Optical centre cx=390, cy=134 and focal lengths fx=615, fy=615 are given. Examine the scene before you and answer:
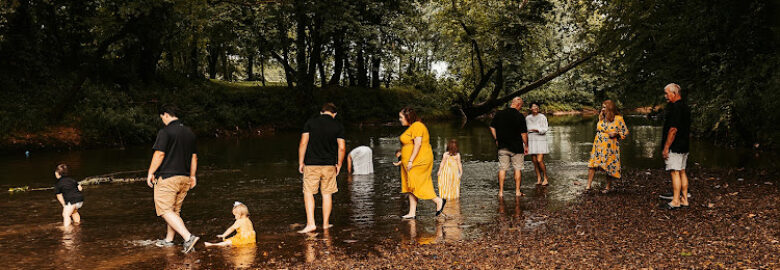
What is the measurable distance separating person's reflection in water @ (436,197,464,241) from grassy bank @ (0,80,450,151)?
64.2 ft

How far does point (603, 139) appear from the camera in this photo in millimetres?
12062

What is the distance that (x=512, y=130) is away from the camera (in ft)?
39.0

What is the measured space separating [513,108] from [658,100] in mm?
7249

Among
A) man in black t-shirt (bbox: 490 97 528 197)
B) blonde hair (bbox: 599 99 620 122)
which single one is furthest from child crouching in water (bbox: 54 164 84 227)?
blonde hair (bbox: 599 99 620 122)

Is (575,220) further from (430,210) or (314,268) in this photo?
(314,268)

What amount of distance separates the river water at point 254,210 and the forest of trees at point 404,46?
2.94 meters

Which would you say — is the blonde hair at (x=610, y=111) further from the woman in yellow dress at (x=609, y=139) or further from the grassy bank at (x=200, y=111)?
the grassy bank at (x=200, y=111)

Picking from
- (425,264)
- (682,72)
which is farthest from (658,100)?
(425,264)

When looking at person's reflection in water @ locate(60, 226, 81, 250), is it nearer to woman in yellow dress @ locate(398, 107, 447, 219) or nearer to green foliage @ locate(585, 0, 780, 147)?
woman in yellow dress @ locate(398, 107, 447, 219)

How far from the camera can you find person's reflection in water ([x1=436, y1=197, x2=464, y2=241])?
8.58m

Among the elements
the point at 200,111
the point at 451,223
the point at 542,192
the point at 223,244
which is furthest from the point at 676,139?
the point at 200,111

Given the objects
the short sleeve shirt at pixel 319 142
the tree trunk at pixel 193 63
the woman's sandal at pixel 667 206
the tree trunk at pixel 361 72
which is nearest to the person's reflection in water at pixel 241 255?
the short sleeve shirt at pixel 319 142

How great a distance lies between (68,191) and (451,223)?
6.09 meters

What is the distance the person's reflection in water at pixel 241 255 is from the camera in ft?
23.8
